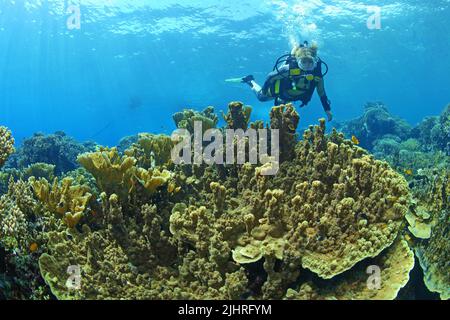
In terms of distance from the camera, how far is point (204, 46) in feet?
139

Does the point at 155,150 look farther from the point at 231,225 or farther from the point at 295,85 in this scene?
the point at 295,85

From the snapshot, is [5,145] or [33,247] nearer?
[33,247]

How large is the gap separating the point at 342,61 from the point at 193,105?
34.9 m

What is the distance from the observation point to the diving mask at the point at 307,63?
7.97m

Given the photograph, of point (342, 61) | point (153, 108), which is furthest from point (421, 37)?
point (153, 108)

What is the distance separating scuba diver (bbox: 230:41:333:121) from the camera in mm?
8055

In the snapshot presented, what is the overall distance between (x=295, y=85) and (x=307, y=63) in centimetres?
64

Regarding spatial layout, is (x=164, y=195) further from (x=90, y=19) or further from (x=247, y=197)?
(x=90, y=19)

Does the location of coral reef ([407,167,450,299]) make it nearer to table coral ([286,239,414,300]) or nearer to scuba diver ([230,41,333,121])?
table coral ([286,239,414,300])

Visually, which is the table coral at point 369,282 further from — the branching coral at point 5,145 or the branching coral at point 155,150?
the branching coral at point 5,145

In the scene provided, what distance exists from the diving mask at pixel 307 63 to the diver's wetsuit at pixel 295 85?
0.16 m

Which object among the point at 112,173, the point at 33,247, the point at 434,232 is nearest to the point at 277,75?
the point at 434,232

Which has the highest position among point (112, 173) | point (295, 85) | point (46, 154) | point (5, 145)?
point (295, 85)

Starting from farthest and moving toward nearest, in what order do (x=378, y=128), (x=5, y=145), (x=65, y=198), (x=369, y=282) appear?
(x=378, y=128) → (x=5, y=145) → (x=65, y=198) → (x=369, y=282)
